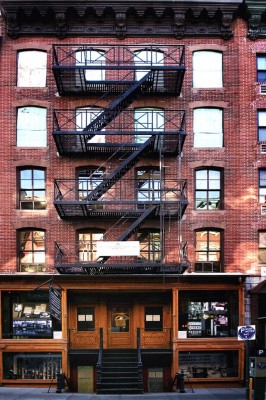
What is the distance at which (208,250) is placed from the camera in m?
22.6

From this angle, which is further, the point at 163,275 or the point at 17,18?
the point at 17,18

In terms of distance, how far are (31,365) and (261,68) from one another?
1530cm

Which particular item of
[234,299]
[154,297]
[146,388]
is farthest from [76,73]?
[146,388]

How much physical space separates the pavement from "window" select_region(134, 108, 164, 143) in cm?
989

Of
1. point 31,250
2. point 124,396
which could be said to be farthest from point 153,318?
point 31,250

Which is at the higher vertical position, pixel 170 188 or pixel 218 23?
pixel 218 23

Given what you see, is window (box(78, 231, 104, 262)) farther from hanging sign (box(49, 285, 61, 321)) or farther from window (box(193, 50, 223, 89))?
window (box(193, 50, 223, 89))

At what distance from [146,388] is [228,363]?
340 cm

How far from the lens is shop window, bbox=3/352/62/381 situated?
21547 mm

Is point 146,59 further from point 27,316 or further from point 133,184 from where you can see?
point 27,316

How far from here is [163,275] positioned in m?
21.4

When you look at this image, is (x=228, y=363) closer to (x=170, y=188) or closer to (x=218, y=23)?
(x=170, y=188)

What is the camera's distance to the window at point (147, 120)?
22.6m

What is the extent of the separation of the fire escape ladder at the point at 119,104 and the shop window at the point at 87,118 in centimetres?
56
